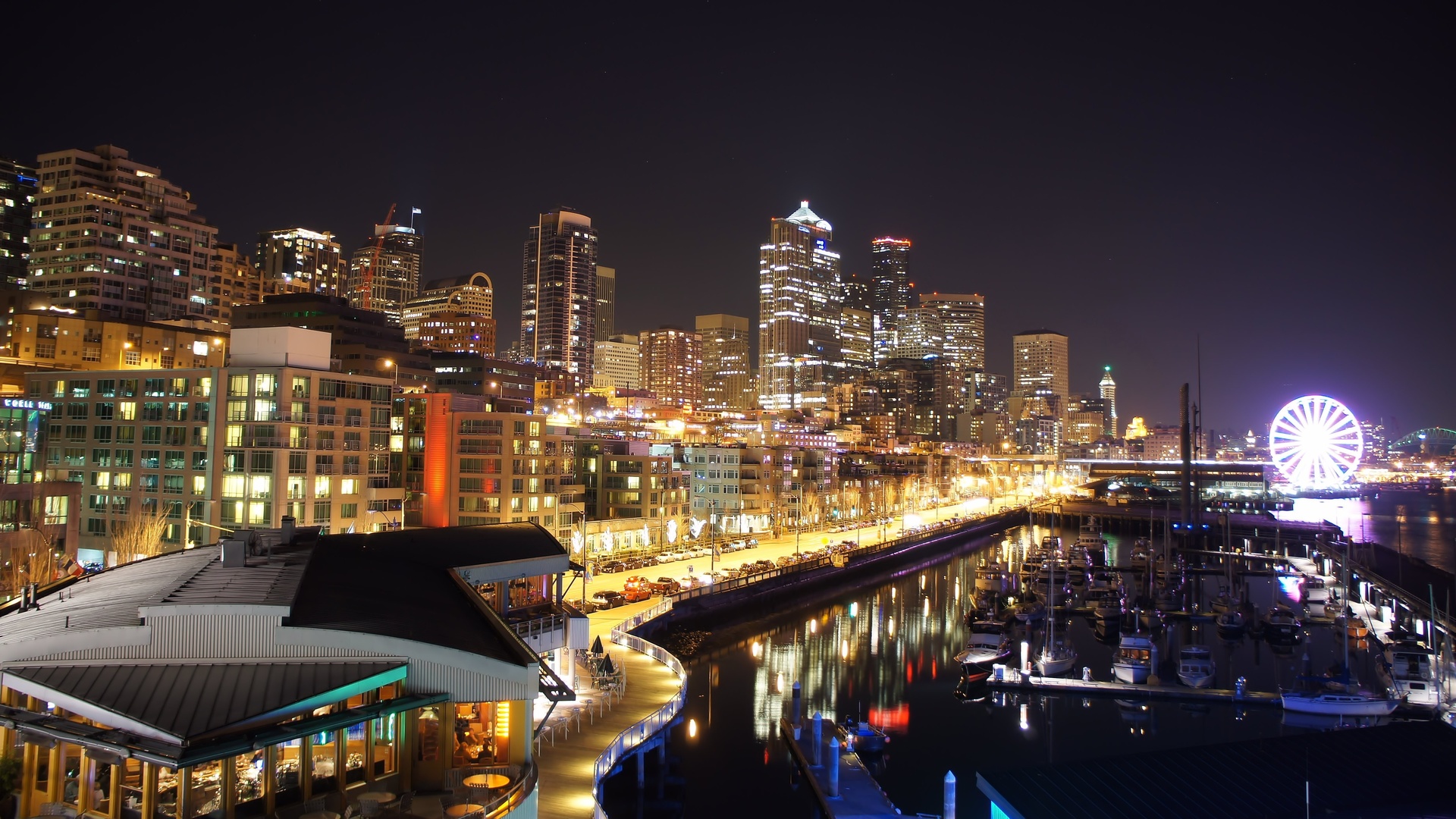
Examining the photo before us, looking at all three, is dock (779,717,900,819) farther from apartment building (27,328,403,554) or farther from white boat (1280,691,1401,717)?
apartment building (27,328,403,554)

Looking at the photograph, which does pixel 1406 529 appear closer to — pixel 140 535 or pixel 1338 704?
pixel 1338 704

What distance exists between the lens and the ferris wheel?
391 ft

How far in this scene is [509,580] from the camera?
1223 inches

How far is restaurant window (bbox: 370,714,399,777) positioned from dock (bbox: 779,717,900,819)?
15366mm

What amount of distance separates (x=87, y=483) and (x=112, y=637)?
52.8 m

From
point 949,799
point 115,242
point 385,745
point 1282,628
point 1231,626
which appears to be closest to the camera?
point 385,745

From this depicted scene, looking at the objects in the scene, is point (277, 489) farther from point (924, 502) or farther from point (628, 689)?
point (924, 502)

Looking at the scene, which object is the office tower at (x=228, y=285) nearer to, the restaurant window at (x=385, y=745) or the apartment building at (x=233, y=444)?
the apartment building at (x=233, y=444)

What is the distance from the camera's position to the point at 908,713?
47438mm

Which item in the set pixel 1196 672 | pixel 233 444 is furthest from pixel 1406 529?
pixel 233 444

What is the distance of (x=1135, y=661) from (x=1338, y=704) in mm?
9647

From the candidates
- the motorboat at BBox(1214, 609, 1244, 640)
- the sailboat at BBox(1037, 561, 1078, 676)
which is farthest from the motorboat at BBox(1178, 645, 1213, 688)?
the motorboat at BBox(1214, 609, 1244, 640)

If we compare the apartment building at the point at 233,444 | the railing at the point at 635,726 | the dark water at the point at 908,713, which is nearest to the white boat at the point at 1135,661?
the dark water at the point at 908,713

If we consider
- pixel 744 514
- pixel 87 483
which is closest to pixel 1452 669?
pixel 744 514
